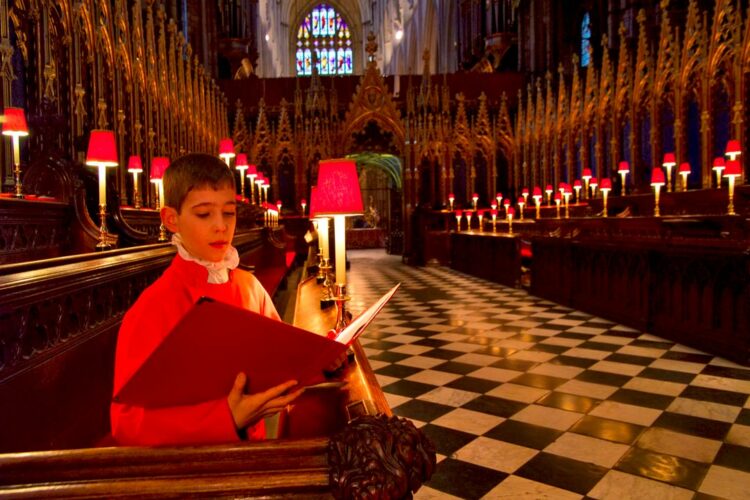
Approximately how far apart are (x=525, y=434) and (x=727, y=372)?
2198 mm

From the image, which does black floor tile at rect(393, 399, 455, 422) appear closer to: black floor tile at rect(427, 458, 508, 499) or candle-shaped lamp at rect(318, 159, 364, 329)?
black floor tile at rect(427, 458, 508, 499)

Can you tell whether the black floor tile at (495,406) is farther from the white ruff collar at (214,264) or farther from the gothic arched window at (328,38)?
→ the gothic arched window at (328,38)

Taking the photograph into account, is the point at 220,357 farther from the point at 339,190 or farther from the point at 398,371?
the point at 398,371

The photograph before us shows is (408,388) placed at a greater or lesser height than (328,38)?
lesser

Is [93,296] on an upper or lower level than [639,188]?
lower

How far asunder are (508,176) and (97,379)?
15.8 meters

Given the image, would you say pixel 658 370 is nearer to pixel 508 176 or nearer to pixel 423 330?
pixel 423 330

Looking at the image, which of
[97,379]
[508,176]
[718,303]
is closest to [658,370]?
[718,303]

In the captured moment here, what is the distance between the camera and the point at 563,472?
2.51 metres

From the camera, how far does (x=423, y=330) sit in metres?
6.12

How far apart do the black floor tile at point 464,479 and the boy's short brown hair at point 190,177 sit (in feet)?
6.17

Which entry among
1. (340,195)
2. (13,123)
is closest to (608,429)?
(340,195)

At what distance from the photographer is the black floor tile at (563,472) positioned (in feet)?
7.84

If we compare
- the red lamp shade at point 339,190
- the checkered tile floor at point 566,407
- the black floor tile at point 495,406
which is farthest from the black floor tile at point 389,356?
the red lamp shade at point 339,190
